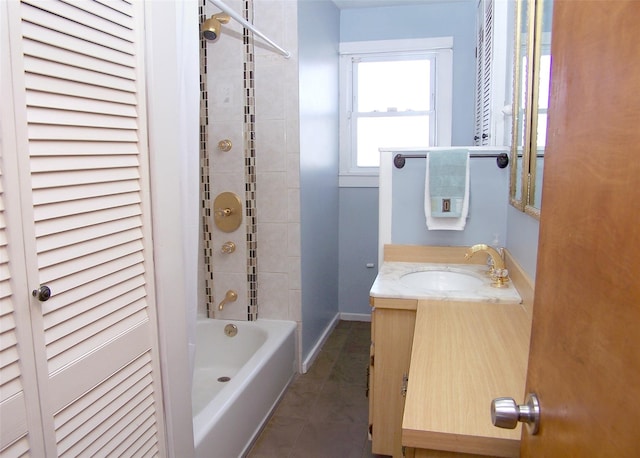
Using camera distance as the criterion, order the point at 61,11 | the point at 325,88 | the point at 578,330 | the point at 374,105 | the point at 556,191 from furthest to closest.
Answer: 1. the point at 374,105
2. the point at 325,88
3. the point at 61,11
4. the point at 556,191
5. the point at 578,330

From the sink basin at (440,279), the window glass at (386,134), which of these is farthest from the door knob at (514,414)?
the window glass at (386,134)

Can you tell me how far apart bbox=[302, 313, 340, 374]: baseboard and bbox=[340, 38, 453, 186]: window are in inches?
42.8

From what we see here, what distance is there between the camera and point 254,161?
9.02ft

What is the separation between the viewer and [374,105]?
12.0ft

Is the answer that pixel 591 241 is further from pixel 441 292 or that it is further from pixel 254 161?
pixel 254 161

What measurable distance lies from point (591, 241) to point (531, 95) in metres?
1.22

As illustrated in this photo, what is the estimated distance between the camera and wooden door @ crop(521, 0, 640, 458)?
17.9 inches

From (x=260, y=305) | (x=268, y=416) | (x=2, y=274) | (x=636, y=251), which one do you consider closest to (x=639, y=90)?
(x=636, y=251)

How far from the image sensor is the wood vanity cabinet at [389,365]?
1801mm

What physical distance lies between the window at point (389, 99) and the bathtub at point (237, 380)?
149 centimetres

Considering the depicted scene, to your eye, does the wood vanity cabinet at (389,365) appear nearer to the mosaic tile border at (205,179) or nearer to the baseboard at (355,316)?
the mosaic tile border at (205,179)

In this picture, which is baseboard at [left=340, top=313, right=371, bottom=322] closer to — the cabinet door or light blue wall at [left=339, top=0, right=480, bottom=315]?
light blue wall at [left=339, top=0, right=480, bottom=315]

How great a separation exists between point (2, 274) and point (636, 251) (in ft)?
2.91

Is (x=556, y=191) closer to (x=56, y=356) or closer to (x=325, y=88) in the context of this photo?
(x=56, y=356)
